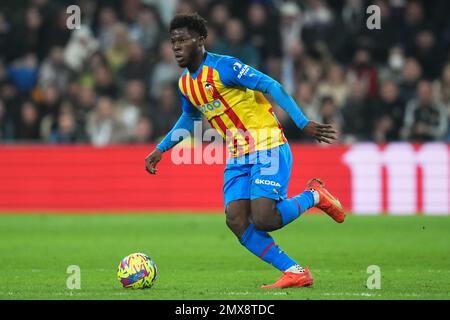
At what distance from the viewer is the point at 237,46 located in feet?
58.0

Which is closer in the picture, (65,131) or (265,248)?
(265,248)

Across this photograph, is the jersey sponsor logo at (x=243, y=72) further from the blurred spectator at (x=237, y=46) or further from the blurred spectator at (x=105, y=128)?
the blurred spectator at (x=237, y=46)

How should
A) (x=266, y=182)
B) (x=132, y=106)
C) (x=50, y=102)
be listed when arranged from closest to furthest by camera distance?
1. (x=266, y=182)
2. (x=50, y=102)
3. (x=132, y=106)

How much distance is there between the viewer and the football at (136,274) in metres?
8.04

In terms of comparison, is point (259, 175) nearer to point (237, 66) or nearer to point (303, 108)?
point (237, 66)

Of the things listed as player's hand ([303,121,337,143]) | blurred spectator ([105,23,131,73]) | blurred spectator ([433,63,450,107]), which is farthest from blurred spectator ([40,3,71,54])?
player's hand ([303,121,337,143])

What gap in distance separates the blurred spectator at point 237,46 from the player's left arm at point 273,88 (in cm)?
937

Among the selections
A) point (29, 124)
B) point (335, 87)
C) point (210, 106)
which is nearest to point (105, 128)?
point (29, 124)

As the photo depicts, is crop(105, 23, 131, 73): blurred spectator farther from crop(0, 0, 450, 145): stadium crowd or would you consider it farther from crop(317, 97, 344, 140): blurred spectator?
crop(317, 97, 344, 140): blurred spectator

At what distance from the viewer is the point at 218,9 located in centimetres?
1830

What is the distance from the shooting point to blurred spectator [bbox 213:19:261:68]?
1761 centimetres

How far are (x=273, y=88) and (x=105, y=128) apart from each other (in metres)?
9.66
